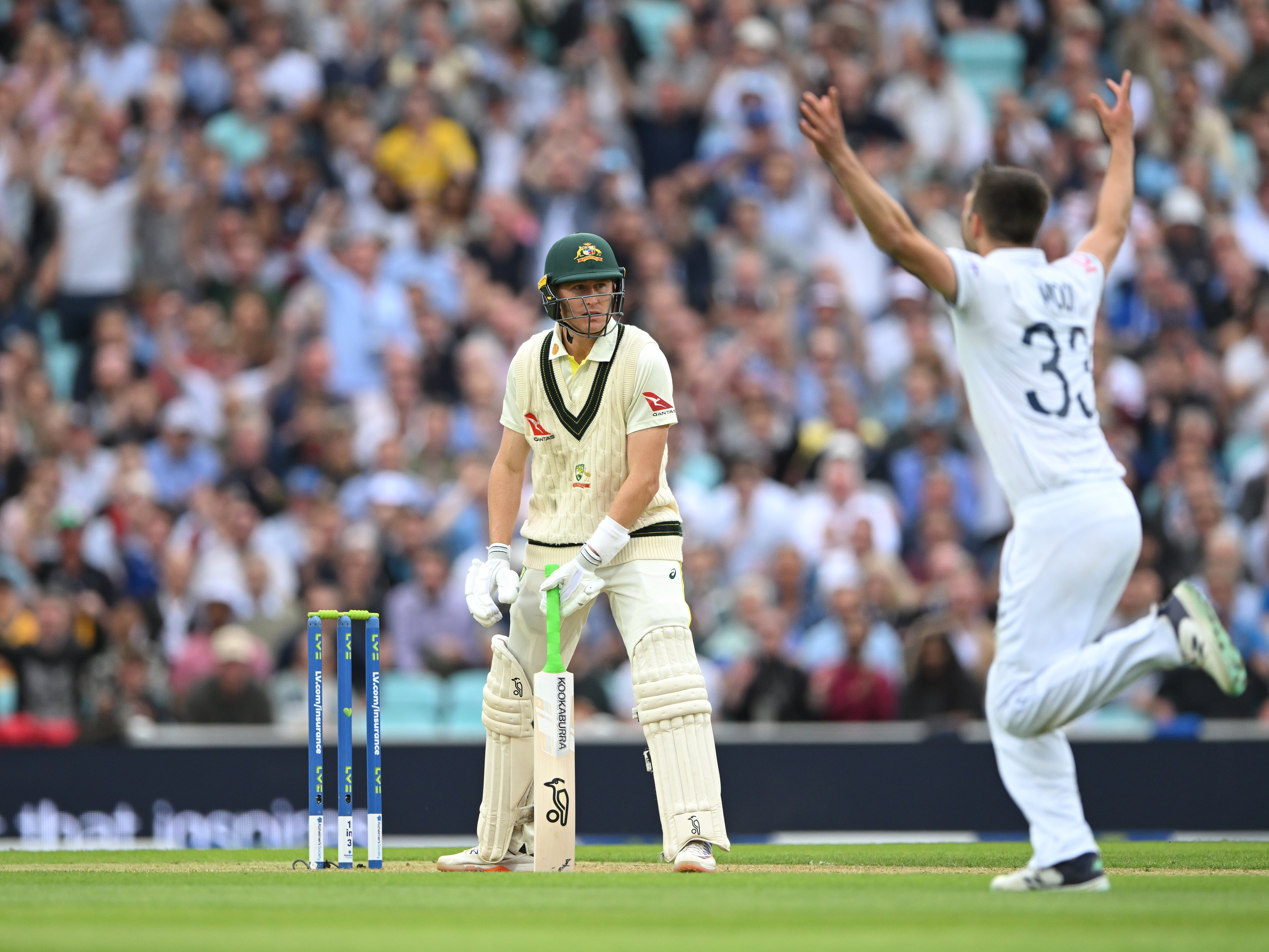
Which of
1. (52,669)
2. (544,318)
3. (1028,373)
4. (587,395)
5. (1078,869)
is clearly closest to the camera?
(1078,869)

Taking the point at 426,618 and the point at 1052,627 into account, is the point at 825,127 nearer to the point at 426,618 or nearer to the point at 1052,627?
the point at 1052,627

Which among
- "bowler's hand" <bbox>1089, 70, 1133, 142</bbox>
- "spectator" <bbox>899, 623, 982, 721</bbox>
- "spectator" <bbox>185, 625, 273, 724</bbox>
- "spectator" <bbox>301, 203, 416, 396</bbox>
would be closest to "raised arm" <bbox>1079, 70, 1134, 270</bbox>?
"bowler's hand" <bbox>1089, 70, 1133, 142</bbox>

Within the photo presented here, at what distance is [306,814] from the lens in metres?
12.2

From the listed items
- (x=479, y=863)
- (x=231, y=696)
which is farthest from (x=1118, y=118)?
(x=231, y=696)

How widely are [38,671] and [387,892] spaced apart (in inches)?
274

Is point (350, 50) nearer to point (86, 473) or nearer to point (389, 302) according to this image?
point (389, 302)

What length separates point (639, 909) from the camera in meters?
6.30

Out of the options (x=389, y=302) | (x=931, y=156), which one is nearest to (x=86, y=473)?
(x=389, y=302)

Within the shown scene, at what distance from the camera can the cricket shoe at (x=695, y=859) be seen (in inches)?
308

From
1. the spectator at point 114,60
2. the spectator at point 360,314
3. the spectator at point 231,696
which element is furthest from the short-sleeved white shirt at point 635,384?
the spectator at point 114,60

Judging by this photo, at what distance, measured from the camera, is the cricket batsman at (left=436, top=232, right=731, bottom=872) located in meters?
7.95

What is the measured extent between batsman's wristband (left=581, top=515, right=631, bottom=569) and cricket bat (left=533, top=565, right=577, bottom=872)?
0.21m

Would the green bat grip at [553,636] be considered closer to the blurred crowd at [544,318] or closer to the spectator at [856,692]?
the blurred crowd at [544,318]

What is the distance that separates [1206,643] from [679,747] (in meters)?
2.55
